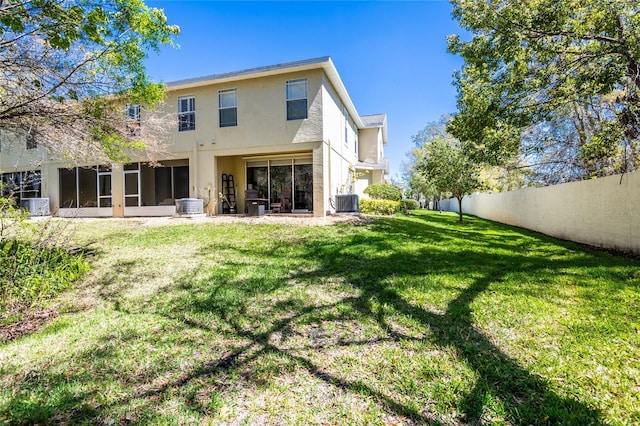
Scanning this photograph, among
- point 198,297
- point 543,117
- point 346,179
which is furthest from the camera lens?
point 346,179

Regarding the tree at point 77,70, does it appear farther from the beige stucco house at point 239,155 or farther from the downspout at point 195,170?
the downspout at point 195,170

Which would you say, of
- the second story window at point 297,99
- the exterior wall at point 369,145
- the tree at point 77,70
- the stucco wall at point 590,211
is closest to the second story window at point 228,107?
the second story window at point 297,99

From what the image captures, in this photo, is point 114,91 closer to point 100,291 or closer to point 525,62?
point 100,291

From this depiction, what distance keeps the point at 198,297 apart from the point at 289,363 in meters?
2.29

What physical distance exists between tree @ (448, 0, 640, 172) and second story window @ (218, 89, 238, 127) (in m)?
8.58

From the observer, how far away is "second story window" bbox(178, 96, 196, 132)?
1397 cm

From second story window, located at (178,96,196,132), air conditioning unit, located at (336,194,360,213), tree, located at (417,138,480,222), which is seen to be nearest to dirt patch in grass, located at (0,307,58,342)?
air conditioning unit, located at (336,194,360,213)

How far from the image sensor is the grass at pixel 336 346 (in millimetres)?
2500

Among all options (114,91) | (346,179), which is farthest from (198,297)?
(346,179)

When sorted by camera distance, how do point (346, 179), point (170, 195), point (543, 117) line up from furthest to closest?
point (346, 179), point (170, 195), point (543, 117)

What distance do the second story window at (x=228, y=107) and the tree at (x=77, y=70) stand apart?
22.0ft

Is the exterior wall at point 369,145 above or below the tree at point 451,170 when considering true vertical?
above

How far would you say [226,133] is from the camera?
44.2 feet

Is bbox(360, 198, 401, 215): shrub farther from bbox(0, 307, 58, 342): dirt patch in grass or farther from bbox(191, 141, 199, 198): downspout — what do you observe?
bbox(0, 307, 58, 342): dirt patch in grass
